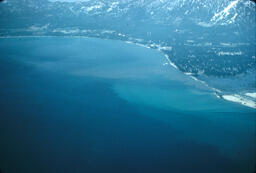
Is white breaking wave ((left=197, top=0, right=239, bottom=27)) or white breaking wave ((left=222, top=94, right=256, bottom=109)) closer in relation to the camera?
white breaking wave ((left=222, top=94, right=256, bottom=109))

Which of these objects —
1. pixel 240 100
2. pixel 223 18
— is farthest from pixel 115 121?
pixel 223 18

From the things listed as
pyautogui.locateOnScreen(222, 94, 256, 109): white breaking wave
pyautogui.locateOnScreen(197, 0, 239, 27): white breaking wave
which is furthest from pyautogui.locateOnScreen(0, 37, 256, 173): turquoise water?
pyautogui.locateOnScreen(197, 0, 239, 27): white breaking wave

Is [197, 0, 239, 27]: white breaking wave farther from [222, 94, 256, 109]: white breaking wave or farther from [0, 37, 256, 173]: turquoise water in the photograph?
[222, 94, 256, 109]: white breaking wave

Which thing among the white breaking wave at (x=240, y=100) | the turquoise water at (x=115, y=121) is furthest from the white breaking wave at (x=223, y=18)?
the white breaking wave at (x=240, y=100)

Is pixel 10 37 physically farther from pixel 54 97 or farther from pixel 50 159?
pixel 50 159

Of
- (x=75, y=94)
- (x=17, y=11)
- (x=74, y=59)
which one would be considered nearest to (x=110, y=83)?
(x=75, y=94)

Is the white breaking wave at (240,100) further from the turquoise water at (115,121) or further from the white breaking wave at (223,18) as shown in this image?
the white breaking wave at (223,18)

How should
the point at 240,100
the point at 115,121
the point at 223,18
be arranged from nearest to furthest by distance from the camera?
the point at 115,121 → the point at 240,100 → the point at 223,18

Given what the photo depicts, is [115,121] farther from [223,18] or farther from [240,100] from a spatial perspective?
[223,18]
